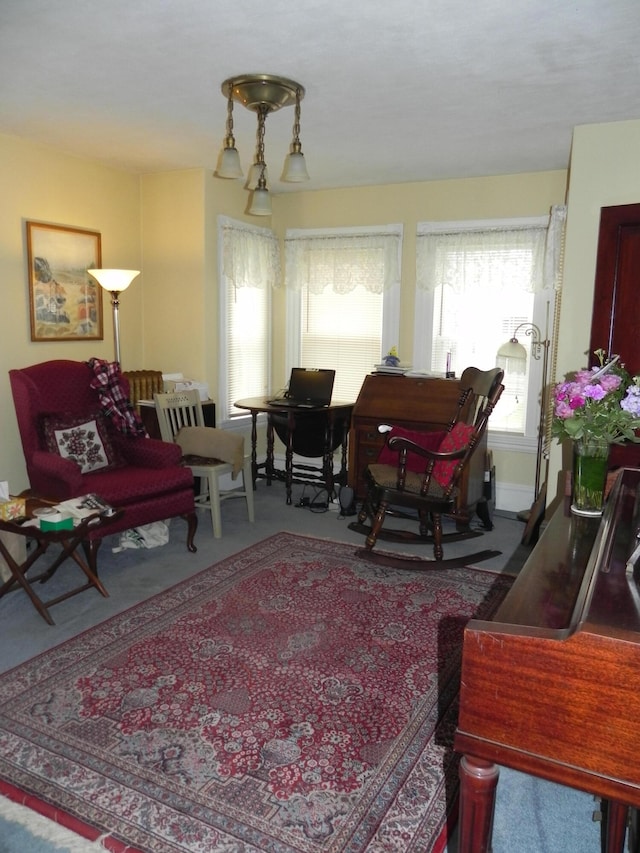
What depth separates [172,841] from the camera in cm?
168

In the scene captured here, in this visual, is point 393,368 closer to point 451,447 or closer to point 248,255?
point 451,447

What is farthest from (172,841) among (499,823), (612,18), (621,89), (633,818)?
(621,89)

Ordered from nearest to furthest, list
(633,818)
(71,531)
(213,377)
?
(633,818), (71,531), (213,377)

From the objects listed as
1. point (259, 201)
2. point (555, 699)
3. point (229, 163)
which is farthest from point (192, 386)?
point (555, 699)

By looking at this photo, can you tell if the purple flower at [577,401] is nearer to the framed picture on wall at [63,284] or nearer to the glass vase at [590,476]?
the glass vase at [590,476]

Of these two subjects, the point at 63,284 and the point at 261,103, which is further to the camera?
the point at 63,284

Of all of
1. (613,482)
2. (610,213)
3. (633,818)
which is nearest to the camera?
(633,818)

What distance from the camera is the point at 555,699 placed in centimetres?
102

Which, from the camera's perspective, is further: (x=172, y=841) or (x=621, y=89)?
(x=621, y=89)

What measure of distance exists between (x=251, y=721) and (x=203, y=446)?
224 centimetres

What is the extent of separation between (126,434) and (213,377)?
43.9 inches

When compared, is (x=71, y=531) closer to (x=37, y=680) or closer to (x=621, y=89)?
(x=37, y=680)

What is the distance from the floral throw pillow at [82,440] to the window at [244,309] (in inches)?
51.7

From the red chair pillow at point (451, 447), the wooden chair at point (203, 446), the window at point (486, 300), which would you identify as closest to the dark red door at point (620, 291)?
the red chair pillow at point (451, 447)
